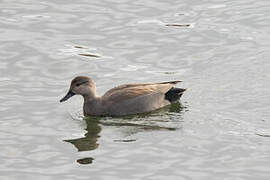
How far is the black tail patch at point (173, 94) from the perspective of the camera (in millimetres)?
18953

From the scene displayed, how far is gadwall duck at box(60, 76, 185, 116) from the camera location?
1853cm

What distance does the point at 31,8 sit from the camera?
78.5 feet

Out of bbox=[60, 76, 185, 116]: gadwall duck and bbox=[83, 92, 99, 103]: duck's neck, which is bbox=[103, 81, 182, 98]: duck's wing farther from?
bbox=[83, 92, 99, 103]: duck's neck

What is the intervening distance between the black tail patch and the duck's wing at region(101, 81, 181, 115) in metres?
0.10

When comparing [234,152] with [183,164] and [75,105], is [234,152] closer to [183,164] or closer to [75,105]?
[183,164]

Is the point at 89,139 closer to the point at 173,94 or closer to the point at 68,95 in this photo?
the point at 68,95

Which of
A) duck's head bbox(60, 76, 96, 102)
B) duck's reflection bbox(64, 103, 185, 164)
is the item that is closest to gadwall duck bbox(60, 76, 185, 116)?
duck's head bbox(60, 76, 96, 102)

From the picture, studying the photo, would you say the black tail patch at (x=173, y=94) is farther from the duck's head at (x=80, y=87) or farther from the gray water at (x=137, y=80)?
the duck's head at (x=80, y=87)

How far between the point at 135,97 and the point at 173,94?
2.75 feet

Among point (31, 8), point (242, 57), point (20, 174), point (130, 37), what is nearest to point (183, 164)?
point (20, 174)

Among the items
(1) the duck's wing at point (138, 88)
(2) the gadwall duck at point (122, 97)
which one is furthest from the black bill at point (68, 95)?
(1) the duck's wing at point (138, 88)

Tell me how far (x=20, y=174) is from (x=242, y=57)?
24.6 ft

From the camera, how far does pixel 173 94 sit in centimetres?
1897

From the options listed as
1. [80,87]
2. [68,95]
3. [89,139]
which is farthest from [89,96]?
[89,139]
